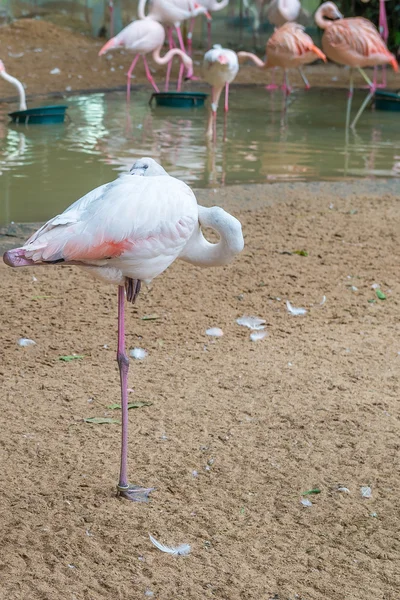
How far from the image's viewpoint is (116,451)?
302 cm

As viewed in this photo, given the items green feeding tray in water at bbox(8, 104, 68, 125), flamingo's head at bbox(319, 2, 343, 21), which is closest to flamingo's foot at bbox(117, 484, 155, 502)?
green feeding tray in water at bbox(8, 104, 68, 125)

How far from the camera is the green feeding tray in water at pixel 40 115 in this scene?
8359mm

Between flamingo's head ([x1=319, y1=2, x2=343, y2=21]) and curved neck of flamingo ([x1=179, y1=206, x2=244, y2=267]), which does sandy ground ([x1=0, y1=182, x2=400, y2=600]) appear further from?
flamingo's head ([x1=319, y1=2, x2=343, y2=21])

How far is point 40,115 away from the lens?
27.6ft

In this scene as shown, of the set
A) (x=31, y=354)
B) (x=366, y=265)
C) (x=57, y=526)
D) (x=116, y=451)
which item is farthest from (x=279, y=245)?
(x=57, y=526)

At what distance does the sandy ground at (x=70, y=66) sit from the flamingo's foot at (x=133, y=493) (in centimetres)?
837

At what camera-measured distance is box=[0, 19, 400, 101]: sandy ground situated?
11.4 m

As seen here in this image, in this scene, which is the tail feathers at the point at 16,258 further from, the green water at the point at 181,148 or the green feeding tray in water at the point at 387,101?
the green feeding tray in water at the point at 387,101

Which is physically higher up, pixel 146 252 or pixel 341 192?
pixel 146 252

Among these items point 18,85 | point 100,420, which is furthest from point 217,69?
point 100,420

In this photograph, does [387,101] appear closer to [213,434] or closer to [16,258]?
[213,434]

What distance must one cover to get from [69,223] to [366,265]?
2.66 meters

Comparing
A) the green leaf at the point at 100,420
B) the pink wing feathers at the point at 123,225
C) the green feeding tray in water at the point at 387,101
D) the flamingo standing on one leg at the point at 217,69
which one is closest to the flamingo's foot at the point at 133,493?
the green leaf at the point at 100,420

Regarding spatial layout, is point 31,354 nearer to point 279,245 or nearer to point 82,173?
point 279,245
